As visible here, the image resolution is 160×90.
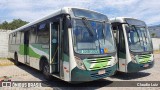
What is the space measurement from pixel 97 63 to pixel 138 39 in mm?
3266

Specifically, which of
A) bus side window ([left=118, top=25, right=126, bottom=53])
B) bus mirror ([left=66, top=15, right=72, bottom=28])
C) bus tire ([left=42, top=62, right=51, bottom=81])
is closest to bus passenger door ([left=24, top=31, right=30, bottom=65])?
bus tire ([left=42, top=62, right=51, bottom=81])

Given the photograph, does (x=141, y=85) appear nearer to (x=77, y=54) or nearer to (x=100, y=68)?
(x=100, y=68)

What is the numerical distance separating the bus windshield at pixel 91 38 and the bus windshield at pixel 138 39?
159cm

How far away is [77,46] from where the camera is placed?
6754 millimetres

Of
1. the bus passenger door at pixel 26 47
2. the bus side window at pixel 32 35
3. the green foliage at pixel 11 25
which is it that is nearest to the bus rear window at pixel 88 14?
the bus side window at pixel 32 35

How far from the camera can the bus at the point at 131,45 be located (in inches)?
350

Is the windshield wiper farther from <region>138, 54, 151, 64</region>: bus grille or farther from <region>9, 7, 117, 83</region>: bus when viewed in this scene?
<region>138, 54, 151, 64</region>: bus grille

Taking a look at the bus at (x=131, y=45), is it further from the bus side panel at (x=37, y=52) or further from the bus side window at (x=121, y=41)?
the bus side panel at (x=37, y=52)

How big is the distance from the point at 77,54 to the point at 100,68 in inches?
42.9

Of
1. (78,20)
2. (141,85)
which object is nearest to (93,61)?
(78,20)

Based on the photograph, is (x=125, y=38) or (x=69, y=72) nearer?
(x=69, y=72)

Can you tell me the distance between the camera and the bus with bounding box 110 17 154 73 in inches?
350

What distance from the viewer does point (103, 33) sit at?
7.68m

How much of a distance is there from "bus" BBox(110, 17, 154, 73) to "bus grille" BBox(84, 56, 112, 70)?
5.65 ft
